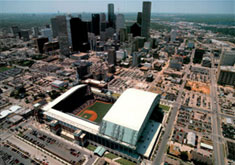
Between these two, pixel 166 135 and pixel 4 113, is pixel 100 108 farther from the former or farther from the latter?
pixel 4 113

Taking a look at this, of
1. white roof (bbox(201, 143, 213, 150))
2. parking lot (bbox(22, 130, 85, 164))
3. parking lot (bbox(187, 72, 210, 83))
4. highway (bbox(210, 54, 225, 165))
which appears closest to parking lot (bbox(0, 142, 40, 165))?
parking lot (bbox(22, 130, 85, 164))

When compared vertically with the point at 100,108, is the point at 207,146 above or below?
below

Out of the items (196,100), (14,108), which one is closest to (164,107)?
(196,100)

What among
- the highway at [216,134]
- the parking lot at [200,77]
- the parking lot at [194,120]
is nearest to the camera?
the highway at [216,134]

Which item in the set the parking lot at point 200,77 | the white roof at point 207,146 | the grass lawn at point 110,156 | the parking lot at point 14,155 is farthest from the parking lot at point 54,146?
the parking lot at point 200,77

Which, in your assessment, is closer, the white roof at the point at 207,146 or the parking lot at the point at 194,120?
the white roof at the point at 207,146

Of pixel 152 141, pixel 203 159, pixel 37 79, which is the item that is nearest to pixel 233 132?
pixel 203 159

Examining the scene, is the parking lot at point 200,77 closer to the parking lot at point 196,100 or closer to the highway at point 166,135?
the parking lot at point 196,100

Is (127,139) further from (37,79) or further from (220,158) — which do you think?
(37,79)
